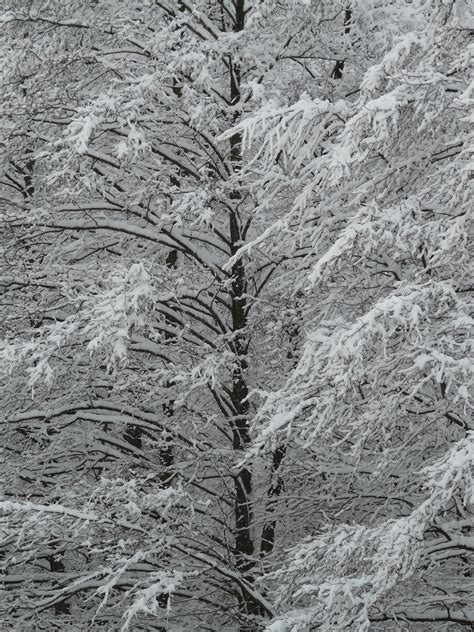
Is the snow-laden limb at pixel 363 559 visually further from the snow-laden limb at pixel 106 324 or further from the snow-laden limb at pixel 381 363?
the snow-laden limb at pixel 106 324

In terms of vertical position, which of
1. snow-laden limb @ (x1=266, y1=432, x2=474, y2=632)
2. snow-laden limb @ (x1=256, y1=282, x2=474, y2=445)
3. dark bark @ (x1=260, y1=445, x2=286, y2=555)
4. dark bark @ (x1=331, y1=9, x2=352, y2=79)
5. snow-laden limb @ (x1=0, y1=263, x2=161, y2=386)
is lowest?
dark bark @ (x1=260, y1=445, x2=286, y2=555)

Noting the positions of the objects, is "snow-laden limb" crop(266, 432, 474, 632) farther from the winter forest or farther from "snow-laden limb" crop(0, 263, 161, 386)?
"snow-laden limb" crop(0, 263, 161, 386)

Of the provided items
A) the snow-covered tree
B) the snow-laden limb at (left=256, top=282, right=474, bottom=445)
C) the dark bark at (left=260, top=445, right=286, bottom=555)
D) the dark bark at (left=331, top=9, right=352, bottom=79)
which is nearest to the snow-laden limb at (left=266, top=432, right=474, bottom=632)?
the snow-covered tree

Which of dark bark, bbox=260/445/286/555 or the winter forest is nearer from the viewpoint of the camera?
the winter forest

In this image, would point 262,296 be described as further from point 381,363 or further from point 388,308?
point 388,308

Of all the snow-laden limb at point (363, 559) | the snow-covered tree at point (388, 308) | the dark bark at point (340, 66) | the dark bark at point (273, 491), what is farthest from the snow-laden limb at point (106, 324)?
the dark bark at point (340, 66)

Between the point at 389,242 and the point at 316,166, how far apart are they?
746 millimetres

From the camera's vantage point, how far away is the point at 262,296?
21.9ft

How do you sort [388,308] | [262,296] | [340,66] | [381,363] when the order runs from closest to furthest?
[388,308] → [381,363] → [262,296] → [340,66]

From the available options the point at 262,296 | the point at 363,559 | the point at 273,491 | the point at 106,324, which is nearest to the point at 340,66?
the point at 262,296

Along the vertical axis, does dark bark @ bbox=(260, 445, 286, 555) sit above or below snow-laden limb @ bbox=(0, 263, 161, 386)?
below

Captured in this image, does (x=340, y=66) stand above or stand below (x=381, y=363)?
above

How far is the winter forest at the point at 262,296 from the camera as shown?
4.24m

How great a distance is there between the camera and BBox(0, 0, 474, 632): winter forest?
13.9ft
